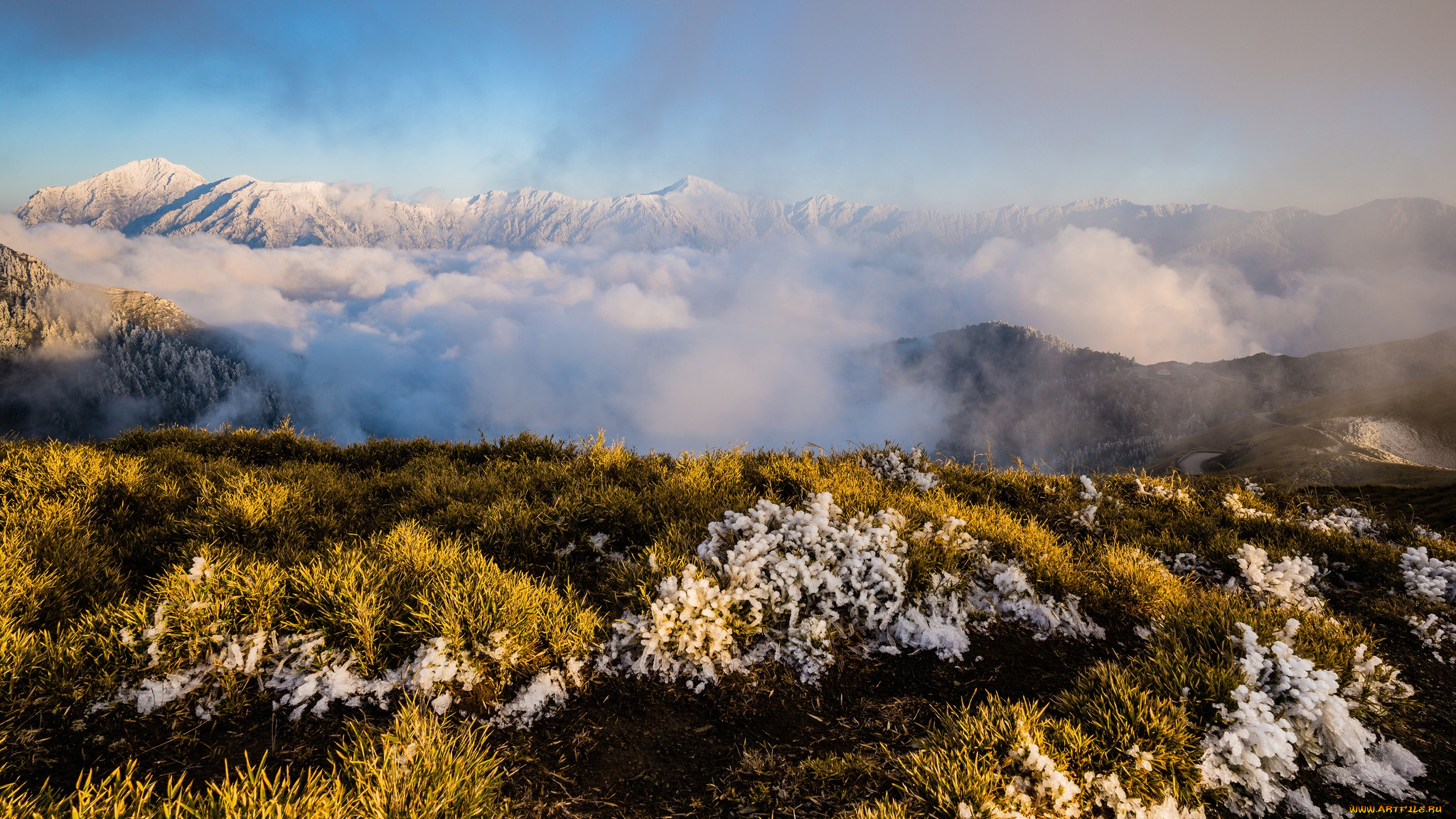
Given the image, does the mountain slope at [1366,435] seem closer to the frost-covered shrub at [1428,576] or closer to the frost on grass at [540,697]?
the frost-covered shrub at [1428,576]

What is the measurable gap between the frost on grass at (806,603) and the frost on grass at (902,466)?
227cm

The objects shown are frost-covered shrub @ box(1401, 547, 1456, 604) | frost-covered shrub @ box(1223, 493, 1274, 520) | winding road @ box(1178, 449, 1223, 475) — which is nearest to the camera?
frost-covered shrub @ box(1401, 547, 1456, 604)

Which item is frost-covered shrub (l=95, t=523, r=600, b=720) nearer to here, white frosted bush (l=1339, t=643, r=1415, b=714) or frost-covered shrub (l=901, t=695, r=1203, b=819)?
frost-covered shrub (l=901, t=695, r=1203, b=819)

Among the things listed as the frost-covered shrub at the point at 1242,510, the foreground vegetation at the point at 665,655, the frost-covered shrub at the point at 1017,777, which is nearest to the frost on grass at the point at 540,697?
the foreground vegetation at the point at 665,655

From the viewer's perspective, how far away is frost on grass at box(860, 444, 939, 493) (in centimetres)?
866

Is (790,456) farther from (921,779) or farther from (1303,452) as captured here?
(1303,452)

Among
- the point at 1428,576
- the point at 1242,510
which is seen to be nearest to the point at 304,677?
the point at 1428,576

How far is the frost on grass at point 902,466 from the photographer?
8.66 m

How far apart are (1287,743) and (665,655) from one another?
4.28 metres

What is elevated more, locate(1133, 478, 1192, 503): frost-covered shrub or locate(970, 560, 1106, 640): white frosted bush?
locate(1133, 478, 1192, 503): frost-covered shrub

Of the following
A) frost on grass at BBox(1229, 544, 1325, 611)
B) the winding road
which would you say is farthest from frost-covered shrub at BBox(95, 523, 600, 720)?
the winding road

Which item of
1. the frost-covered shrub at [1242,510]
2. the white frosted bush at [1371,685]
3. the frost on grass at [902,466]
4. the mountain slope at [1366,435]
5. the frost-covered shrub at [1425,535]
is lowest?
the mountain slope at [1366,435]

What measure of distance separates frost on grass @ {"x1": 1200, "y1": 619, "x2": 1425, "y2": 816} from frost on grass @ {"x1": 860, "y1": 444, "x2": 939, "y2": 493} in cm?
444

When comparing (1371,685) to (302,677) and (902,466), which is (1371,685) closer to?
(902,466)
